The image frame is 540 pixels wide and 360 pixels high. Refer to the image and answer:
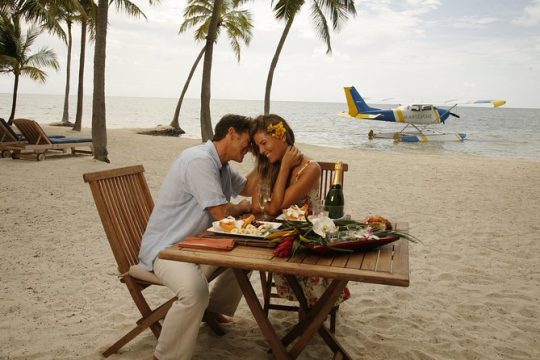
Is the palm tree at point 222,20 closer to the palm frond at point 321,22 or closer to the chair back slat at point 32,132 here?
the palm frond at point 321,22

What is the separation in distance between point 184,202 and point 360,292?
6.15ft

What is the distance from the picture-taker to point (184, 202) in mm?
2617

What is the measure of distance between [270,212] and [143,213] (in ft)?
2.68

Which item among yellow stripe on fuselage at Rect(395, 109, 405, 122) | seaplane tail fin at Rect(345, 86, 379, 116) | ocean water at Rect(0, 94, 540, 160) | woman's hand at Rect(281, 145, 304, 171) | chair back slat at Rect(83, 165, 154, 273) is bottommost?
ocean water at Rect(0, 94, 540, 160)

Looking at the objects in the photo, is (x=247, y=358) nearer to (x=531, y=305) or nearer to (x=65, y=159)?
(x=531, y=305)

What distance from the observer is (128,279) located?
2613 mm

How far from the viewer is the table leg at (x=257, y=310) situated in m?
2.31

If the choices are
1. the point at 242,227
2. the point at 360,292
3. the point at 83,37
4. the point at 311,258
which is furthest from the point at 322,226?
the point at 83,37

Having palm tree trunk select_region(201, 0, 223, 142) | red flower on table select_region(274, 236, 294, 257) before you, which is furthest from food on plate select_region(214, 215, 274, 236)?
palm tree trunk select_region(201, 0, 223, 142)

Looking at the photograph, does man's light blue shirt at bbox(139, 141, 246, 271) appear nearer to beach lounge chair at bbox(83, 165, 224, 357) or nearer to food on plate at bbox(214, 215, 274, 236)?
beach lounge chair at bbox(83, 165, 224, 357)

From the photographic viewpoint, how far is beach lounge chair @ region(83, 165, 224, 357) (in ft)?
8.54

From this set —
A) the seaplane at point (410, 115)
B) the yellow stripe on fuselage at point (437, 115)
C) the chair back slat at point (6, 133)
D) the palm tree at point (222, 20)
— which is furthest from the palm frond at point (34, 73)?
the yellow stripe on fuselage at point (437, 115)

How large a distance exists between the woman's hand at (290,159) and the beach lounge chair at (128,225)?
0.76 metres

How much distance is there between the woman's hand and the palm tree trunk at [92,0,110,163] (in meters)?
8.17
